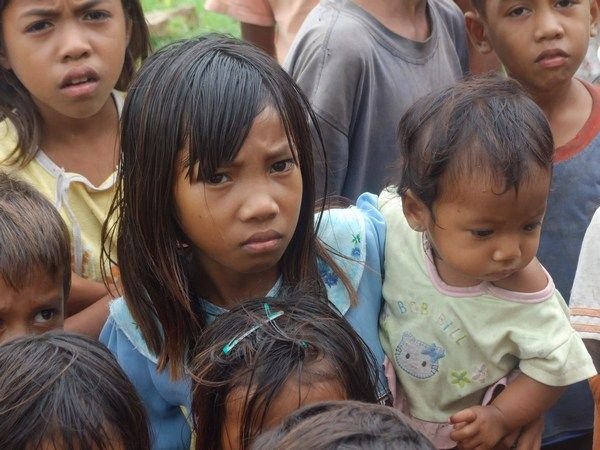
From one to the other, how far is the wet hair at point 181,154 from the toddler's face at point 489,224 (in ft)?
0.90

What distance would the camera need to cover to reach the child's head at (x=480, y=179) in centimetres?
246

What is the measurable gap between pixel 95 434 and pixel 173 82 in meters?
0.78

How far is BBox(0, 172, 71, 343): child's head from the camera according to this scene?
269 cm

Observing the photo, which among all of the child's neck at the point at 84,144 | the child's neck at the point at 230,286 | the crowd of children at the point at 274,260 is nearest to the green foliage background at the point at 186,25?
the child's neck at the point at 84,144

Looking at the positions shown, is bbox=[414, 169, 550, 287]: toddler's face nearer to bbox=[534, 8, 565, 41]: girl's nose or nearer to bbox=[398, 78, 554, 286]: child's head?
bbox=[398, 78, 554, 286]: child's head

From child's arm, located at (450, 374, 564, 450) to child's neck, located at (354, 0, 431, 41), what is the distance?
1199 millimetres

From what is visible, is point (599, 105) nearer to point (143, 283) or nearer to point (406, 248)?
point (406, 248)

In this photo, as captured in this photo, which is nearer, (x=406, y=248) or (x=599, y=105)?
(x=406, y=248)

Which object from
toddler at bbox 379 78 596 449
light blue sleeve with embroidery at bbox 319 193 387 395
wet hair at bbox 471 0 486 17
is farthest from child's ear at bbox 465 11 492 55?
light blue sleeve with embroidery at bbox 319 193 387 395

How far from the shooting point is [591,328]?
2.69m

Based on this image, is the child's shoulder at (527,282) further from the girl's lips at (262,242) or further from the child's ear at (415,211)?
the girl's lips at (262,242)

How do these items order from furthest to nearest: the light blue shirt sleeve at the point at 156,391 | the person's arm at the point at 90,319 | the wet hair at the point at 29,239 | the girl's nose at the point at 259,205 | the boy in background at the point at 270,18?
the boy in background at the point at 270,18
the person's arm at the point at 90,319
the wet hair at the point at 29,239
the light blue shirt sleeve at the point at 156,391
the girl's nose at the point at 259,205

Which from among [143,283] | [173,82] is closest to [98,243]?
[143,283]

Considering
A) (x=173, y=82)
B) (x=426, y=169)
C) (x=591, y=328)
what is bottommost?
(x=591, y=328)
